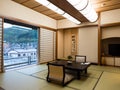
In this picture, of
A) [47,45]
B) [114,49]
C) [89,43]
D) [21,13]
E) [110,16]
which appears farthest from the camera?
[47,45]

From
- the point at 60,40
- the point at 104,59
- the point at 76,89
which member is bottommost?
the point at 76,89

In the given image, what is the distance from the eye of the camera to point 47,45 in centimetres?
629

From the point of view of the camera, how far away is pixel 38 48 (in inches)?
225

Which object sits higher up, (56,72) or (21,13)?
(21,13)

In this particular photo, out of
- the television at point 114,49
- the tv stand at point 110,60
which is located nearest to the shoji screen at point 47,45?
the tv stand at point 110,60

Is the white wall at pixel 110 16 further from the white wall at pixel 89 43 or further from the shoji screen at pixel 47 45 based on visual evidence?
the shoji screen at pixel 47 45

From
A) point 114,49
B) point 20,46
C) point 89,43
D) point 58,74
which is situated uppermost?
point 89,43

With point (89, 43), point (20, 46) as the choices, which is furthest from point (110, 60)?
point (20, 46)

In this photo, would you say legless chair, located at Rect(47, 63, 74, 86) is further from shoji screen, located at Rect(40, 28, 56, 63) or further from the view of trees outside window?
the view of trees outside window

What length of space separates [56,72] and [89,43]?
3675mm

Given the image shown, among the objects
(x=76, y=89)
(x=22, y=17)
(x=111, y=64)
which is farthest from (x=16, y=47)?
(x=111, y=64)

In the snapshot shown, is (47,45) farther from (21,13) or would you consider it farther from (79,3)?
(79,3)

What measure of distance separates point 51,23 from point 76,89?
→ 4.88 metres

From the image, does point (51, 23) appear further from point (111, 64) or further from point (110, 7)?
point (111, 64)
